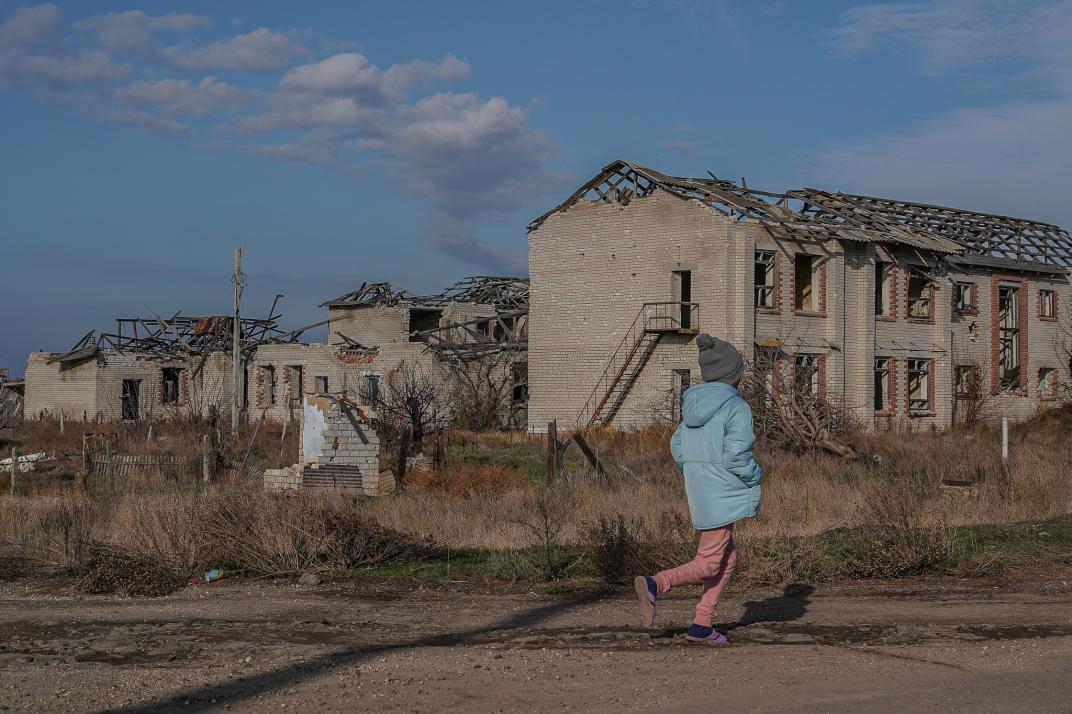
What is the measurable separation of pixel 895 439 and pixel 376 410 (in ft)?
40.8

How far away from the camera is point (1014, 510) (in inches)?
551

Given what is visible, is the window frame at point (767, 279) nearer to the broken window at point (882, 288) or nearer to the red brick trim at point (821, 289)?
the red brick trim at point (821, 289)

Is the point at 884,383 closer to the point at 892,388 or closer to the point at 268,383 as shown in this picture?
the point at 892,388

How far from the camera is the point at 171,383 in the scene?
51000 millimetres

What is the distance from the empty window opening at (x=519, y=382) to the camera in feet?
131

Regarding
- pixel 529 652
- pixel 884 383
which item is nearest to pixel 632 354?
pixel 884 383

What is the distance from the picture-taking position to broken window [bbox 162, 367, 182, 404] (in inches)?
1996

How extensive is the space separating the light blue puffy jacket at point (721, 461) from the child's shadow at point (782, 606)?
1.36 metres

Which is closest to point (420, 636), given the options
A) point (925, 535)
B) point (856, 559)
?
point (856, 559)

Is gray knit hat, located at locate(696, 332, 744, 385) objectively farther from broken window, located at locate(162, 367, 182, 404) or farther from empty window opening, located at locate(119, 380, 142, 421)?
broken window, located at locate(162, 367, 182, 404)

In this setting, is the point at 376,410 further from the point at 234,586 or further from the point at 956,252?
the point at 956,252

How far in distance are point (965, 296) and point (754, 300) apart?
9.98m

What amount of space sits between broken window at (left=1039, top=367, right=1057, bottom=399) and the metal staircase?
15.1 metres

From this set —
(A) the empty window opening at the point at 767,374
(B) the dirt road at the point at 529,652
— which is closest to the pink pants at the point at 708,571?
(B) the dirt road at the point at 529,652
